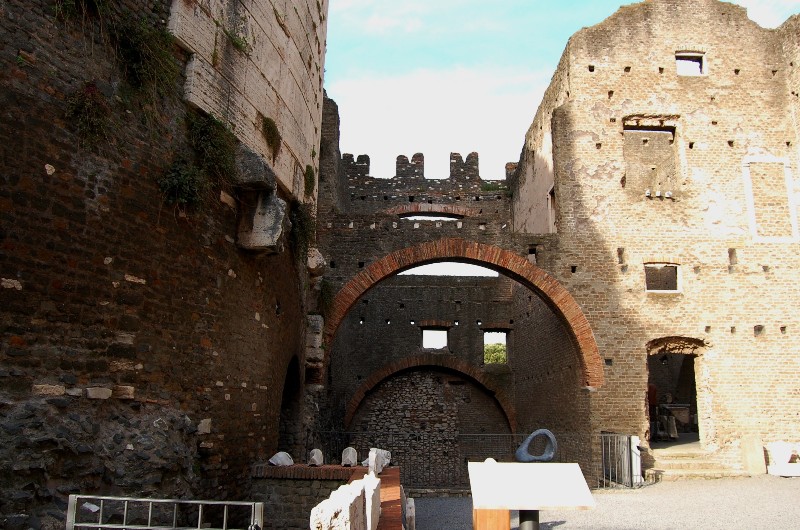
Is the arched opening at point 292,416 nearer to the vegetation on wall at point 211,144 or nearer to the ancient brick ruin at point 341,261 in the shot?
the ancient brick ruin at point 341,261

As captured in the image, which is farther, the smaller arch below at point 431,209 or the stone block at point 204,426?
the smaller arch below at point 431,209

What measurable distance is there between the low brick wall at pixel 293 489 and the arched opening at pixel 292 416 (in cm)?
292

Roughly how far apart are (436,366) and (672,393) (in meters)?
7.43

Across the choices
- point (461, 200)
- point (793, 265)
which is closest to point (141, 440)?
point (793, 265)

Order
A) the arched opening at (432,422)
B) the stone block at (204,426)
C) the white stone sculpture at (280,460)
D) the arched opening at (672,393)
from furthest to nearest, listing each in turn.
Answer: the arched opening at (432,422)
the arched opening at (672,393)
the white stone sculpture at (280,460)
the stone block at (204,426)

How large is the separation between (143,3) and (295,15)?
11.9 ft

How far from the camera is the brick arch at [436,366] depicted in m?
18.5

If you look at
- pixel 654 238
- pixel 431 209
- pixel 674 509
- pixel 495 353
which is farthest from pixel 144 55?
pixel 495 353

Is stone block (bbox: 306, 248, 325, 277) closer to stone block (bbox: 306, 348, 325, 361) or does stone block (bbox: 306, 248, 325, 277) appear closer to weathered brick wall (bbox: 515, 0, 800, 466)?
stone block (bbox: 306, 348, 325, 361)

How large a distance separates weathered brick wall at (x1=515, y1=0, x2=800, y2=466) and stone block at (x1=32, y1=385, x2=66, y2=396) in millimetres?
10024

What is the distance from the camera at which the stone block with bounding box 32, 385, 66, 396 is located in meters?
4.84

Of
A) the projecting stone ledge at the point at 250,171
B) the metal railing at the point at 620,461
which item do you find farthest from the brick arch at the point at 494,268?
the projecting stone ledge at the point at 250,171

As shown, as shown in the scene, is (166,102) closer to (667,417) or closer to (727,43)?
(727,43)

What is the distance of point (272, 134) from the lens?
329 inches
